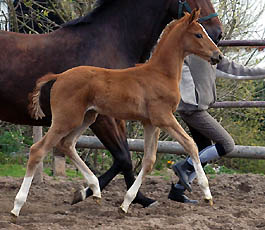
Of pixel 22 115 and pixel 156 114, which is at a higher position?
pixel 156 114

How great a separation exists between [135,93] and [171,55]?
397 millimetres

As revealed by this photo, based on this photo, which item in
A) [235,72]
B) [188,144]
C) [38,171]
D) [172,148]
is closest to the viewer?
[188,144]

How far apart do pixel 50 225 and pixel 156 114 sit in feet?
3.23

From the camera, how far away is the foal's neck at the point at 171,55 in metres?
3.59

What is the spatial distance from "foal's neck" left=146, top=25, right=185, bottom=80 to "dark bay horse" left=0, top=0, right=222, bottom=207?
54 centimetres

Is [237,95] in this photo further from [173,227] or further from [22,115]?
[173,227]

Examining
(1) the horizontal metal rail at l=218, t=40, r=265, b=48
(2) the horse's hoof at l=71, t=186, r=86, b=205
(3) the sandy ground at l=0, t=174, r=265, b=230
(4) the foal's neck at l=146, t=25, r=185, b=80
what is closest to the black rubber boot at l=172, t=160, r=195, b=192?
(3) the sandy ground at l=0, t=174, r=265, b=230

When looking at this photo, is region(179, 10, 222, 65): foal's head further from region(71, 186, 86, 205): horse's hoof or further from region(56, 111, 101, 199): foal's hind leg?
region(71, 186, 86, 205): horse's hoof

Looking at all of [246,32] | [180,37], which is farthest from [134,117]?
[246,32]

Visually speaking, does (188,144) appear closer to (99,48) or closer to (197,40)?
(197,40)

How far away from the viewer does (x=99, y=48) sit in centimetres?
421

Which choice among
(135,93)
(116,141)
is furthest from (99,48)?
(135,93)

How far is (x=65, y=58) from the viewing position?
421cm

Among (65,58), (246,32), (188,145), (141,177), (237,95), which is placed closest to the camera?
(188,145)
